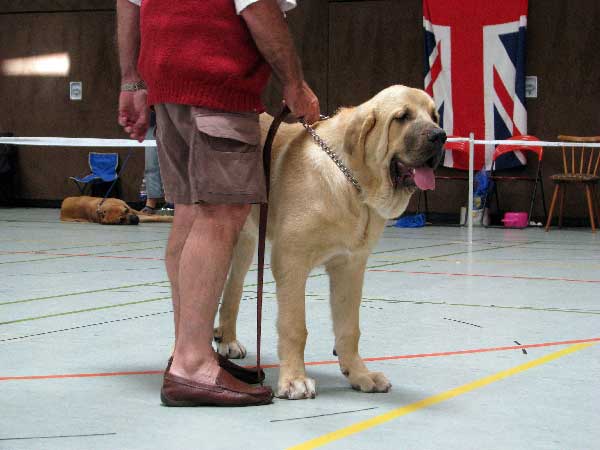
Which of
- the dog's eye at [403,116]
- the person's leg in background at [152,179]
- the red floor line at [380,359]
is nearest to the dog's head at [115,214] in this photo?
the person's leg in background at [152,179]

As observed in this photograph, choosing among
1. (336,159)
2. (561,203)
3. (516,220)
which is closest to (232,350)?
(336,159)

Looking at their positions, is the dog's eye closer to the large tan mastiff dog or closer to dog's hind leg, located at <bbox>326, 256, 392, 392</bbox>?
the large tan mastiff dog

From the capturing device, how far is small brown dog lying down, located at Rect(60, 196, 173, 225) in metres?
11.5

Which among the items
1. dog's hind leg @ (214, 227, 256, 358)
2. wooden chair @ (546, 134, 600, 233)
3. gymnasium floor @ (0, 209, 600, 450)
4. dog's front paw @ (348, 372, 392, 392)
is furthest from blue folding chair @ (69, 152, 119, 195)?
dog's front paw @ (348, 372, 392, 392)

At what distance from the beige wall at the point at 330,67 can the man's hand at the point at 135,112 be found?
31.6ft

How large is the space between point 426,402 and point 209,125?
40.6 inches

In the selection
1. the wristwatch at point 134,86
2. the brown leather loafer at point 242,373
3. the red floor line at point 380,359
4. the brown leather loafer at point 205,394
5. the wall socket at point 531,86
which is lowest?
the red floor line at point 380,359

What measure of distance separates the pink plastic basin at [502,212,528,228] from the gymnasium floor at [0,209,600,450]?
4.96m

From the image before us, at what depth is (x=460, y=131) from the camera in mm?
12305

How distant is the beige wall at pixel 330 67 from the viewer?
1202 centimetres

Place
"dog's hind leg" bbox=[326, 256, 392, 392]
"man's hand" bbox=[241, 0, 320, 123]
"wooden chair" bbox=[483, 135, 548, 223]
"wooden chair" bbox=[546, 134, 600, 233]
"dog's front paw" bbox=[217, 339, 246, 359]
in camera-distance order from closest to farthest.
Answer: "man's hand" bbox=[241, 0, 320, 123] → "dog's hind leg" bbox=[326, 256, 392, 392] → "dog's front paw" bbox=[217, 339, 246, 359] → "wooden chair" bbox=[546, 134, 600, 233] → "wooden chair" bbox=[483, 135, 548, 223]

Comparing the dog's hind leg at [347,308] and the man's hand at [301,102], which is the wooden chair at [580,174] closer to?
the dog's hind leg at [347,308]

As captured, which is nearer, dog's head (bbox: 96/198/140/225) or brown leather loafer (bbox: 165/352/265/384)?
brown leather loafer (bbox: 165/352/265/384)

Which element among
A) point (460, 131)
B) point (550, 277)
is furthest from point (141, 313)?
point (460, 131)
